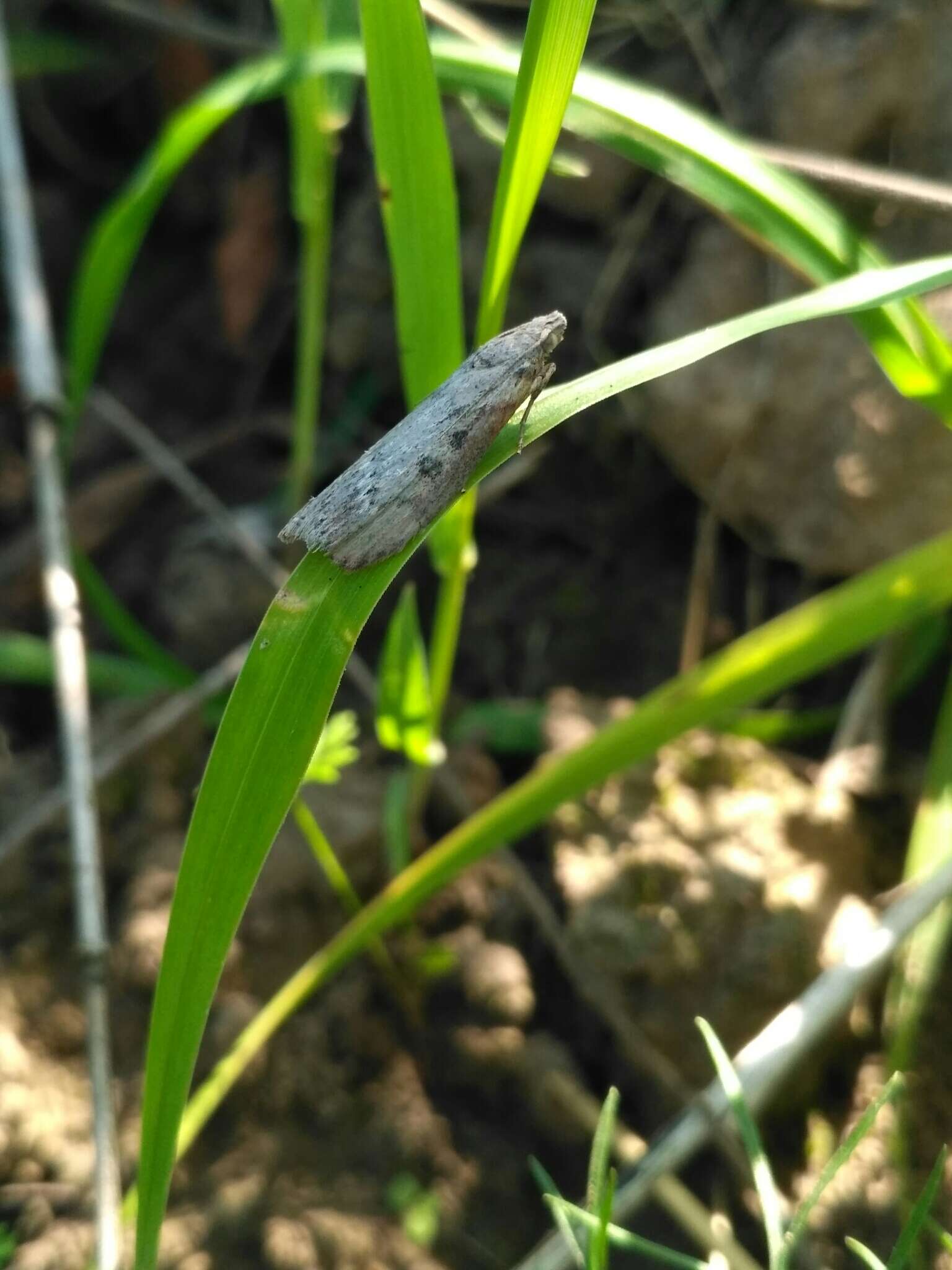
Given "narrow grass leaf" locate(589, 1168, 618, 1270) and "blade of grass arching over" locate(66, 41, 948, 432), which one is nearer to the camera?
"narrow grass leaf" locate(589, 1168, 618, 1270)

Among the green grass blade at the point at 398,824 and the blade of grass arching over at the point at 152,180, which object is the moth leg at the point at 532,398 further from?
the green grass blade at the point at 398,824

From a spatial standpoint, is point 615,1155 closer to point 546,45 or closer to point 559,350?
point 546,45

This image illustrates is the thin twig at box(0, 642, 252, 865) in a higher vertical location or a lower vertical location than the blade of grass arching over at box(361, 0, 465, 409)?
lower

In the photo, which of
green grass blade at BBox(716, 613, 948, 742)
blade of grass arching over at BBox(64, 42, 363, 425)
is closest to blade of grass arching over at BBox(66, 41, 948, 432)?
blade of grass arching over at BBox(64, 42, 363, 425)

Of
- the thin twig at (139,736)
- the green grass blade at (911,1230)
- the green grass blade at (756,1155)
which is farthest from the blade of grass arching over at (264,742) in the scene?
the thin twig at (139,736)

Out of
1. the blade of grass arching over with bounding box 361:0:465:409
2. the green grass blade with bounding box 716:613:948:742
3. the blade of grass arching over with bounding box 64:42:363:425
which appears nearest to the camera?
the blade of grass arching over with bounding box 361:0:465:409

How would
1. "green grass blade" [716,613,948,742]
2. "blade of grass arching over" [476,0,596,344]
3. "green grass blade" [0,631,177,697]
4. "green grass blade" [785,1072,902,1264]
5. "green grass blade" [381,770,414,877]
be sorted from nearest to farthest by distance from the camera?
"green grass blade" [785,1072,902,1264] < "blade of grass arching over" [476,0,596,344] < "green grass blade" [381,770,414,877] < "green grass blade" [716,613,948,742] < "green grass blade" [0,631,177,697]

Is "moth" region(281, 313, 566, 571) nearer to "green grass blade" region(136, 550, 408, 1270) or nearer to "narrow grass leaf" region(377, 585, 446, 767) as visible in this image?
"green grass blade" region(136, 550, 408, 1270)

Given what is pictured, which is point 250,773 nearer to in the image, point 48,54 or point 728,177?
point 728,177
